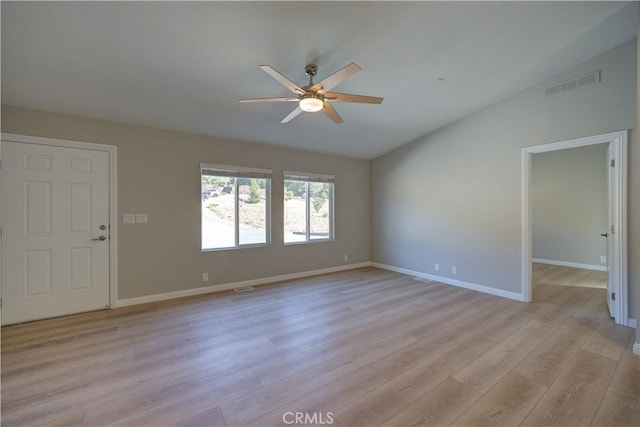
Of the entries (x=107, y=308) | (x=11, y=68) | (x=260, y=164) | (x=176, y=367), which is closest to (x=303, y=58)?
(x=260, y=164)

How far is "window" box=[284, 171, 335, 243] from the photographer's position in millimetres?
5215

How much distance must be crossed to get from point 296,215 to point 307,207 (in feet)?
0.99

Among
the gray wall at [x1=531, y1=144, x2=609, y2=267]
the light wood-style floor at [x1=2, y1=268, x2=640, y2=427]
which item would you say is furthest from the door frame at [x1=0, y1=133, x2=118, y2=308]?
the gray wall at [x1=531, y1=144, x2=609, y2=267]

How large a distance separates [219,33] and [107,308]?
12.1 feet

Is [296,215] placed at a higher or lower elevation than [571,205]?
lower

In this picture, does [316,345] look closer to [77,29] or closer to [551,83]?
[77,29]

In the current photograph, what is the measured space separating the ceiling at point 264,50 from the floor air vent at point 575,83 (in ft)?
0.68

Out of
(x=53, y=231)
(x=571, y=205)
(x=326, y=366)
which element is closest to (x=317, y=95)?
(x=326, y=366)

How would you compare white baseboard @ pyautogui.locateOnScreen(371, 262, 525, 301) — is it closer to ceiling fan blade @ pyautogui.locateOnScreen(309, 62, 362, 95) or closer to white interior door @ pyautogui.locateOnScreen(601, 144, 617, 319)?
white interior door @ pyautogui.locateOnScreen(601, 144, 617, 319)

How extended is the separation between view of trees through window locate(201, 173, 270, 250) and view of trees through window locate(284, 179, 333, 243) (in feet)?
1.57

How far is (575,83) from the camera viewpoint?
134 inches

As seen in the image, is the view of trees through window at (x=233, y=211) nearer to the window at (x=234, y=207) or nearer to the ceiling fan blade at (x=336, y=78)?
the window at (x=234, y=207)

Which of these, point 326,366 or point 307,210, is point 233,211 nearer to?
point 307,210

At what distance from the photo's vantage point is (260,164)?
4.80 m
